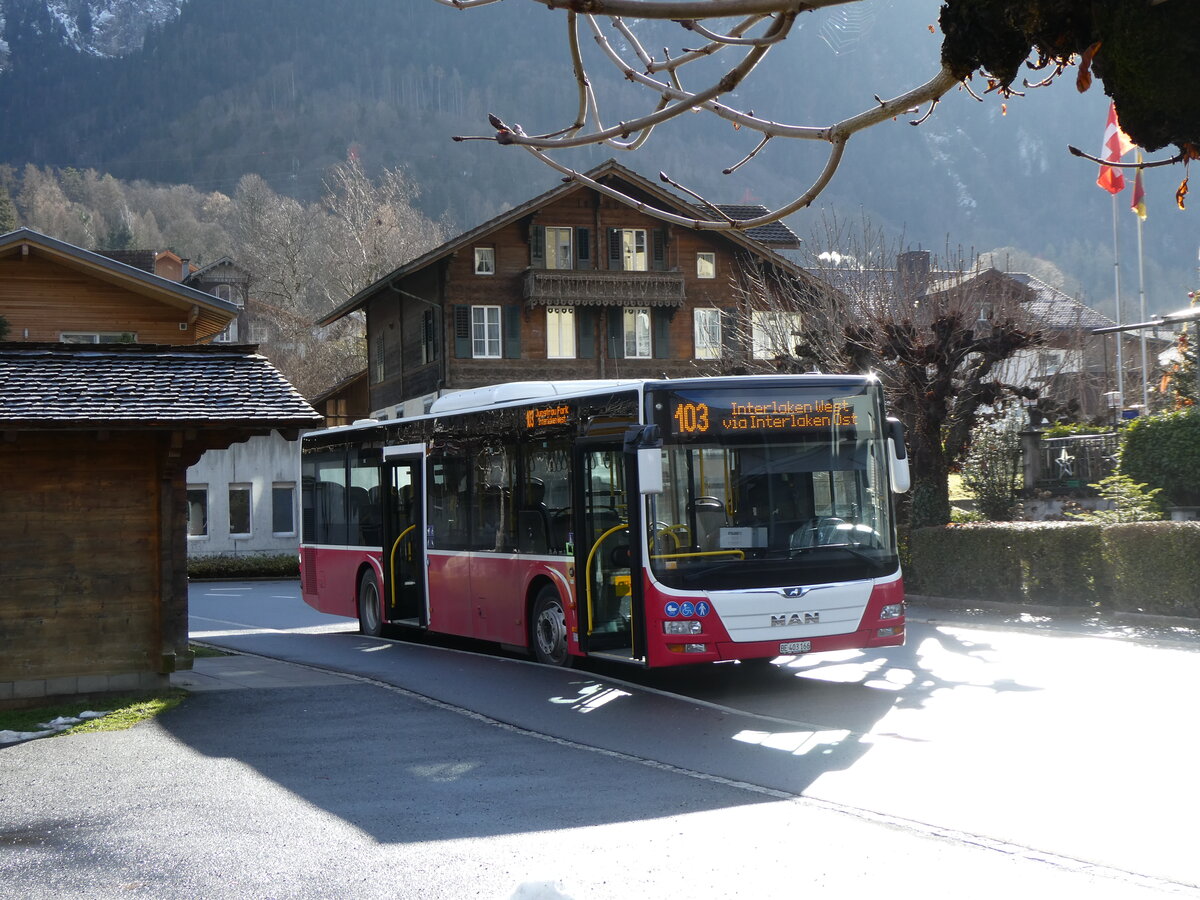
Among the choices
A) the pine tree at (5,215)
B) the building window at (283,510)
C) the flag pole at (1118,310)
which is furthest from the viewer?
the pine tree at (5,215)

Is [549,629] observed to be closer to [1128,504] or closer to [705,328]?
[1128,504]

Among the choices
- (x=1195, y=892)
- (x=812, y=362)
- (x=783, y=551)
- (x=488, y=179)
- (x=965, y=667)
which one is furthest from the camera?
(x=488, y=179)

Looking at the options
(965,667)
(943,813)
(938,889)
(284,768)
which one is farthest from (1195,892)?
(965,667)

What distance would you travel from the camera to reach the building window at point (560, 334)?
1853 inches

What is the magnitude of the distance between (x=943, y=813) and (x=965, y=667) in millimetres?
6768

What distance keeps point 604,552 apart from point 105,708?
16.6 feet

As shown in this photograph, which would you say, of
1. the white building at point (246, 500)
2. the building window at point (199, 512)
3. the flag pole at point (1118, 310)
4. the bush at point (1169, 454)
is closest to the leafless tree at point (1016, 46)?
the bush at point (1169, 454)

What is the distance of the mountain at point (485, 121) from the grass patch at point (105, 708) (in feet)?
73.1

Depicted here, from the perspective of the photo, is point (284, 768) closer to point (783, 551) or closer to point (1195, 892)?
point (783, 551)

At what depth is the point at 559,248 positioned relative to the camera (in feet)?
157

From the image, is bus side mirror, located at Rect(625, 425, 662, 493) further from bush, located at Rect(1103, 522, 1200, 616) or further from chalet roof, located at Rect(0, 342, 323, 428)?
bush, located at Rect(1103, 522, 1200, 616)

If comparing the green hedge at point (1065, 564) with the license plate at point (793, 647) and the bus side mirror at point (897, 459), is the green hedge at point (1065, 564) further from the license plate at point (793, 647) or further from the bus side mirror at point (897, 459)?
the license plate at point (793, 647)

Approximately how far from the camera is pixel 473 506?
53.8 feet

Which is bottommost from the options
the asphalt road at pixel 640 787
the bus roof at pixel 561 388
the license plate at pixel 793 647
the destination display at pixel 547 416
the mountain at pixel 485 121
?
the asphalt road at pixel 640 787
